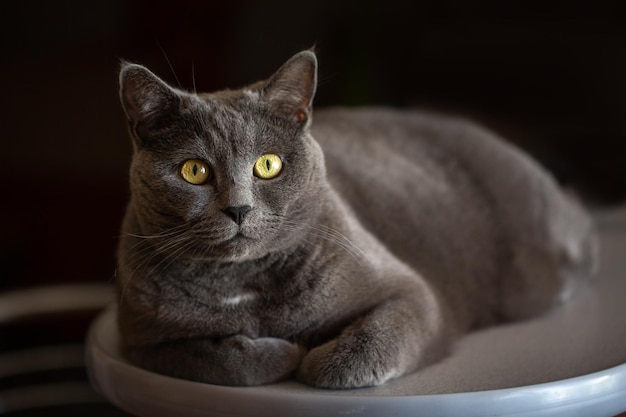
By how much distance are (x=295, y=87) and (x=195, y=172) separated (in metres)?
0.19

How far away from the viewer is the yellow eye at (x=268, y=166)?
1.10m

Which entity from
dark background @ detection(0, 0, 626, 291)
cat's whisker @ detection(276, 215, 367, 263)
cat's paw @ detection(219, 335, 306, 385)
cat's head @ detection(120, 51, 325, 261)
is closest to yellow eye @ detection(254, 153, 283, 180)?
cat's head @ detection(120, 51, 325, 261)

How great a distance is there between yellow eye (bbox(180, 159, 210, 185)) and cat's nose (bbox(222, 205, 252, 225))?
0.07m

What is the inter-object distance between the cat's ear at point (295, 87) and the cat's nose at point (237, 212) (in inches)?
7.0

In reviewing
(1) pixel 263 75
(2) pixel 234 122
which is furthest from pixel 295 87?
(1) pixel 263 75

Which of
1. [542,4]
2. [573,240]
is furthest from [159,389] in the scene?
[542,4]

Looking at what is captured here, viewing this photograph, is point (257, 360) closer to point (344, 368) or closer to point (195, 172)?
point (344, 368)

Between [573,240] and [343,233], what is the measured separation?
2.19 ft

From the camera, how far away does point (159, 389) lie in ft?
3.67

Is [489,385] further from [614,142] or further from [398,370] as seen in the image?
[614,142]

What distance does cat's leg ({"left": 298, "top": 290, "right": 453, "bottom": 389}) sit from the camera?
43.5 inches

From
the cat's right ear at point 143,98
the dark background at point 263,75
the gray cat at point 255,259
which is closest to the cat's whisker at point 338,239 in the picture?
the gray cat at point 255,259

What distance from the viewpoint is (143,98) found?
3.63 feet

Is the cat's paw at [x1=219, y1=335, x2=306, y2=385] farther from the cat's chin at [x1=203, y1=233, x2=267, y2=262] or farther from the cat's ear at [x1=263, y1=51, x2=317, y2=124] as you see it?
the cat's ear at [x1=263, y1=51, x2=317, y2=124]
